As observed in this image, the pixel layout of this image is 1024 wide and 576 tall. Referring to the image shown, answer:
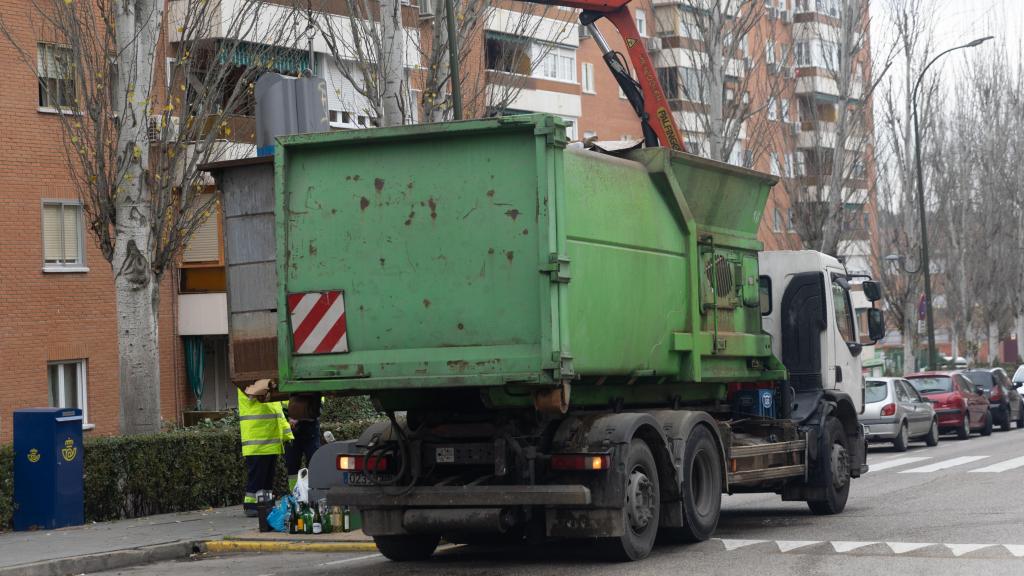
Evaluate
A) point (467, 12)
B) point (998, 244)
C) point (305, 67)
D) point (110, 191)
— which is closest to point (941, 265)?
point (998, 244)

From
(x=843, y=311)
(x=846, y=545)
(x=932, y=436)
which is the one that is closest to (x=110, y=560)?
(x=846, y=545)

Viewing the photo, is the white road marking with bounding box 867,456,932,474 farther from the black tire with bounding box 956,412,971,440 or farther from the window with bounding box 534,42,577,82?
the window with bounding box 534,42,577,82

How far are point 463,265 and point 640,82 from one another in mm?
7457

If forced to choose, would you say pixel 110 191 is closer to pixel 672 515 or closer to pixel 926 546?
pixel 672 515

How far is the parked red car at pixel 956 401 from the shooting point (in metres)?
30.8

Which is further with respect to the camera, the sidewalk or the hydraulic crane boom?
the hydraulic crane boom

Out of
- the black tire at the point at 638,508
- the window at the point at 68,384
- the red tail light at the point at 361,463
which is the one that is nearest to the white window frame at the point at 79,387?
the window at the point at 68,384

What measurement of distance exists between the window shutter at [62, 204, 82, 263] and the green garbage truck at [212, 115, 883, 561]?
17000 millimetres

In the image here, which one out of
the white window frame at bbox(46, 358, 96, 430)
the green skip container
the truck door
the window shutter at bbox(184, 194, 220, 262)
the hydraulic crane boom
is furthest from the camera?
the window shutter at bbox(184, 194, 220, 262)

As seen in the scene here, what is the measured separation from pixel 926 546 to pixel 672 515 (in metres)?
2.02

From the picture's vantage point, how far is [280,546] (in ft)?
43.6

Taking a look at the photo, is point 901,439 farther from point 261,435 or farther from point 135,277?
point 135,277

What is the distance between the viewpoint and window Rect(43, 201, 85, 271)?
27.7 m

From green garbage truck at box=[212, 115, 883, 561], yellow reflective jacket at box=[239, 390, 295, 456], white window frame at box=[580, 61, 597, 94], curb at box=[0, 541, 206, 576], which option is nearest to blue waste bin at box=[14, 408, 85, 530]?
yellow reflective jacket at box=[239, 390, 295, 456]
